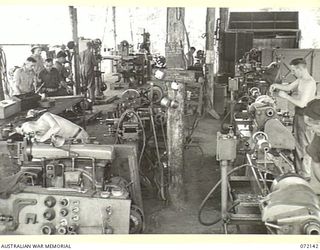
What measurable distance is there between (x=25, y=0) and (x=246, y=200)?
3.63ft

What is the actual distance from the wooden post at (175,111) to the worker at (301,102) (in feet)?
1.82

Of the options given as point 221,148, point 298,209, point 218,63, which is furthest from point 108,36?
point 298,209

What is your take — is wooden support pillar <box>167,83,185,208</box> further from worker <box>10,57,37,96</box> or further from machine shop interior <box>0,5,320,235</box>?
worker <box>10,57,37,96</box>

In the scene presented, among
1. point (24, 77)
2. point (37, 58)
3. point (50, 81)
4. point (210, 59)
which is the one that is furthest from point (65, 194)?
point (210, 59)

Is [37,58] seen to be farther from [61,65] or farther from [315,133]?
[315,133]

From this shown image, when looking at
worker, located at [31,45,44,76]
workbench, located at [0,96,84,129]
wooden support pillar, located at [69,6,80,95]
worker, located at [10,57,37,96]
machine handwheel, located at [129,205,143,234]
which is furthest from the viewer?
wooden support pillar, located at [69,6,80,95]

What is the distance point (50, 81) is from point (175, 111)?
1851 mm

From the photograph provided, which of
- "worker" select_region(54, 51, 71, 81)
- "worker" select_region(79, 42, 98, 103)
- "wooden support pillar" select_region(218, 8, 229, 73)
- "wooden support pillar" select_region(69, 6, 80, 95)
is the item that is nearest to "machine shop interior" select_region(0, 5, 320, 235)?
"worker" select_region(54, 51, 71, 81)

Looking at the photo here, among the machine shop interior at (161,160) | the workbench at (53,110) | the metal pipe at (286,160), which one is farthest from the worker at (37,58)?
the metal pipe at (286,160)

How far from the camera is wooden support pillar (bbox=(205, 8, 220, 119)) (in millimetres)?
4023

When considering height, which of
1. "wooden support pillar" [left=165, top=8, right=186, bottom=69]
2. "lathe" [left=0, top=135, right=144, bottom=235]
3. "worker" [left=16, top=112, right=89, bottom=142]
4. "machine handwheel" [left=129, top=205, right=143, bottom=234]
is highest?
"wooden support pillar" [left=165, top=8, right=186, bottom=69]

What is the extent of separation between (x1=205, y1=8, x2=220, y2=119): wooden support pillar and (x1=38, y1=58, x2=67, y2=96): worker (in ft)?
4.55

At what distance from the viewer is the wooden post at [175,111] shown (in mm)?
2148
